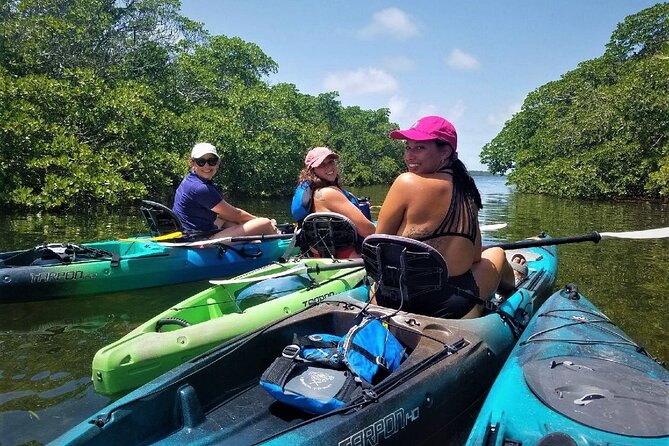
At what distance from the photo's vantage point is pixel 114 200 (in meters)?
13.3

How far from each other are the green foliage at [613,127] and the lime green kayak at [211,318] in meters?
17.4

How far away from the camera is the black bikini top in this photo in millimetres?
3305

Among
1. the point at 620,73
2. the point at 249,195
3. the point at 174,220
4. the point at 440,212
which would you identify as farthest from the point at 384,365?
the point at 620,73

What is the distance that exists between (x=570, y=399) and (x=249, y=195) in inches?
896

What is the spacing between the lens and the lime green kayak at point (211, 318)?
11.7 feet

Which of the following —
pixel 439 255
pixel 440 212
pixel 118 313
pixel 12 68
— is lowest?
pixel 118 313

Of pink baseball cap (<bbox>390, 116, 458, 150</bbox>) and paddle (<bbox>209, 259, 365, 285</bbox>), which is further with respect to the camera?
paddle (<bbox>209, 259, 365, 285</bbox>)

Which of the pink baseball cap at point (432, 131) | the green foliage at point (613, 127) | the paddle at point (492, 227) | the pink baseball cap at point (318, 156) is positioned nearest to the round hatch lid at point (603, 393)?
the pink baseball cap at point (432, 131)

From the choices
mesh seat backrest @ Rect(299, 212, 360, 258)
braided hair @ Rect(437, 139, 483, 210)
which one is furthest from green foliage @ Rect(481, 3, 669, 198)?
braided hair @ Rect(437, 139, 483, 210)

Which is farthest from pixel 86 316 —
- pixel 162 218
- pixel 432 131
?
pixel 432 131

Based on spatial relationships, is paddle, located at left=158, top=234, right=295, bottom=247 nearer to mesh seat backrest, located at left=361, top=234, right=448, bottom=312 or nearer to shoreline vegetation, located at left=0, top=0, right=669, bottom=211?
mesh seat backrest, located at left=361, top=234, right=448, bottom=312

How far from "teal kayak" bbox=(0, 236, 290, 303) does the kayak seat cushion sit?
6.61 ft

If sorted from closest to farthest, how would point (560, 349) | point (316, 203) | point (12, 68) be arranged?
point (560, 349), point (316, 203), point (12, 68)

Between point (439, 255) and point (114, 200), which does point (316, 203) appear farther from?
point (114, 200)
